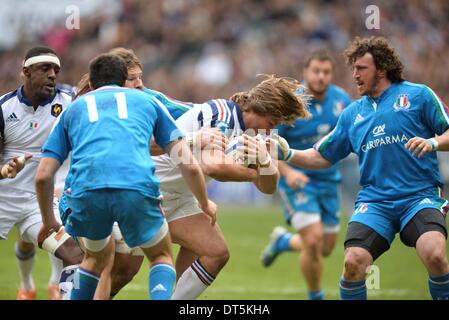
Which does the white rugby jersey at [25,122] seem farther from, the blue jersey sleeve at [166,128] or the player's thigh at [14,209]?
the blue jersey sleeve at [166,128]

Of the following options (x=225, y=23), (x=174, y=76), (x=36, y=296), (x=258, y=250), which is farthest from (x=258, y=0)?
(x=36, y=296)

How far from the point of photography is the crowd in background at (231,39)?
64.2ft

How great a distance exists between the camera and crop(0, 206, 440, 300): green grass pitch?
9.24 meters

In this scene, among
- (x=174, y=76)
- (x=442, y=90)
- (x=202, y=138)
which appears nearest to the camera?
(x=202, y=138)

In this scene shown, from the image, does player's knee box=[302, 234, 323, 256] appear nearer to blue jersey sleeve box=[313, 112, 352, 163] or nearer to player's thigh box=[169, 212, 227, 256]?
blue jersey sleeve box=[313, 112, 352, 163]

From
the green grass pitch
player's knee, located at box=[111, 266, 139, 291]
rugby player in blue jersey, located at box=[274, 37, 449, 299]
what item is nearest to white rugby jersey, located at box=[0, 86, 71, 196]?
player's knee, located at box=[111, 266, 139, 291]

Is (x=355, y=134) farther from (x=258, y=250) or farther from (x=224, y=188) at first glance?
(x=224, y=188)

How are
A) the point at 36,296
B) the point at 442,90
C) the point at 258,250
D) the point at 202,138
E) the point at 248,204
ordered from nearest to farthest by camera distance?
the point at 202,138 < the point at 36,296 < the point at 258,250 < the point at 442,90 < the point at 248,204

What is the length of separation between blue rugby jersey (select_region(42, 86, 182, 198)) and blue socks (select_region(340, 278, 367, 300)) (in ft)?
6.29

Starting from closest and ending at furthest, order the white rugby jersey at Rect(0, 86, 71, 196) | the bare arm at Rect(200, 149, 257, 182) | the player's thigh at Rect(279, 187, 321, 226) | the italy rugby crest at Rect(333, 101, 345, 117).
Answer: the bare arm at Rect(200, 149, 257, 182) < the white rugby jersey at Rect(0, 86, 71, 196) < the player's thigh at Rect(279, 187, 321, 226) < the italy rugby crest at Rect(333, 101, 345, 117)

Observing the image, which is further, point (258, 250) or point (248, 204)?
point (248, 204)

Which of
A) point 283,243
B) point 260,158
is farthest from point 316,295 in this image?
point 260,158

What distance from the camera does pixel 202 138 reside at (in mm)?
5859
